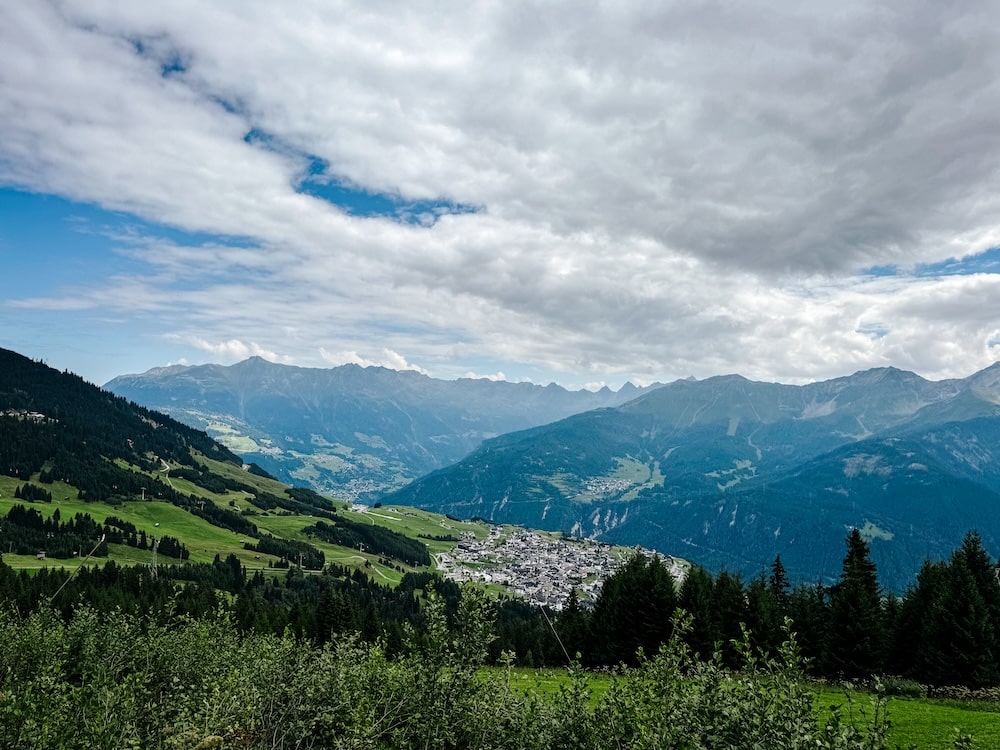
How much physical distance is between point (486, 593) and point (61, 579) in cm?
14663

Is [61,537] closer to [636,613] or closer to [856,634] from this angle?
[636,613]

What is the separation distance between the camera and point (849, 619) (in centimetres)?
5622

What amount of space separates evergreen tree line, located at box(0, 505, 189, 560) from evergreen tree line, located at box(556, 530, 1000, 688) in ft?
580

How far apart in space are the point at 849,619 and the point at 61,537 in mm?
221358

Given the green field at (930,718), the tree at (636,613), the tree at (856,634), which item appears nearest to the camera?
the green field at (930,718)

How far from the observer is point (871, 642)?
55.0 m

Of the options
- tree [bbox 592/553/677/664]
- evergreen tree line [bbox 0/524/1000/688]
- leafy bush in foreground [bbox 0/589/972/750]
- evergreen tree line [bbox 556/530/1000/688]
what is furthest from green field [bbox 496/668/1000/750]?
tree [bbox 592/553/677/664]

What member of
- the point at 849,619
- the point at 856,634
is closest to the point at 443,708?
the point at 849,619

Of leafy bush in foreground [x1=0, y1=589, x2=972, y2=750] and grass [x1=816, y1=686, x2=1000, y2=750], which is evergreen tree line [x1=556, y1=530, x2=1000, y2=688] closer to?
grass [x1=816, y1=686, x2=1000, y2=750]

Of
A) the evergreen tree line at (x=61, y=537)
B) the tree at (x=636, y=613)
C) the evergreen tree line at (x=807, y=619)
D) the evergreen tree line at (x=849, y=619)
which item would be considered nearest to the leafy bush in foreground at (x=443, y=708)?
the evergreen tree line at (x=807, y=619)

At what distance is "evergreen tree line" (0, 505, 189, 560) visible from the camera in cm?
17000

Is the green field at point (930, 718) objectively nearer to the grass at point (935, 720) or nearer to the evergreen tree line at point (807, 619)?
the grass at point (935, 720)

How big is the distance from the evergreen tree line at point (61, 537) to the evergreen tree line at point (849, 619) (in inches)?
6956

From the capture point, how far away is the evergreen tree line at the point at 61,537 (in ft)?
558
